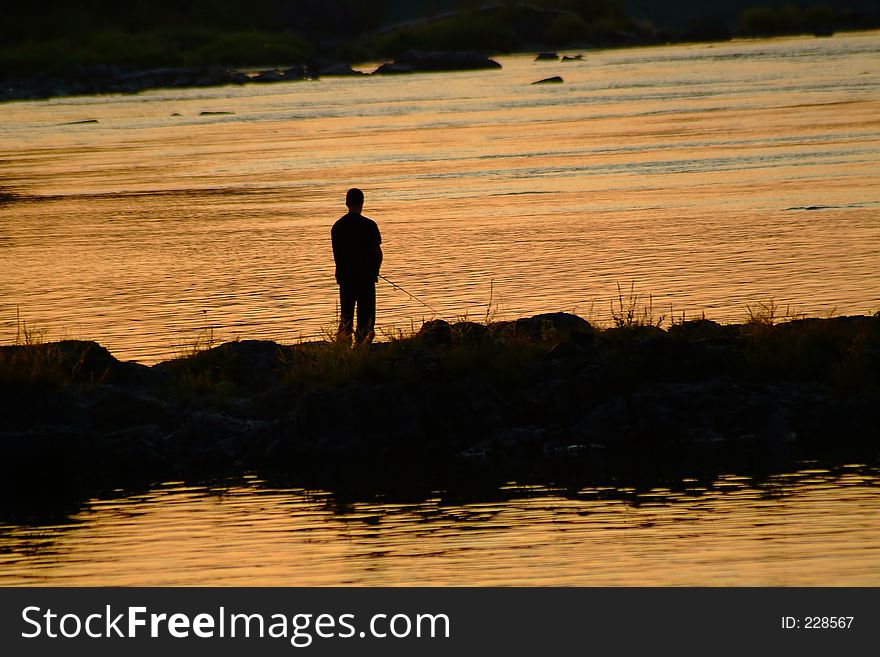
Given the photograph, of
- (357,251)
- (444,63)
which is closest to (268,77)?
(444,63)

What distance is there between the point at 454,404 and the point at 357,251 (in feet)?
7.56

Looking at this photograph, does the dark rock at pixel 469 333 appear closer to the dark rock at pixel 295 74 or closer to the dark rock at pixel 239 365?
the dark rock at pixel 239 365

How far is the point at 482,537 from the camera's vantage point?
12.5m

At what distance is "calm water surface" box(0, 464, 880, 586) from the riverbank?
1162 millimetres

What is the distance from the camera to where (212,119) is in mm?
68688

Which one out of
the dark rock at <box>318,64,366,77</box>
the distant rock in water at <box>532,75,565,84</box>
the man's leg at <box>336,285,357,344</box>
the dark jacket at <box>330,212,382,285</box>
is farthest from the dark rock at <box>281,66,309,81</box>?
the dark jacket at <box>330,212,382,285</box>

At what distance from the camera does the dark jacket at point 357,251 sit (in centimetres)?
1714

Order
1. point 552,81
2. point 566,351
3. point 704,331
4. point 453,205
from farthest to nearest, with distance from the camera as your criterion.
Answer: point 552,81 < point 453,205 < point 704,331 < point 566,351

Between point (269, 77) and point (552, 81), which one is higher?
point (269, 77)

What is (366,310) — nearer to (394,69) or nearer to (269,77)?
(269,77)

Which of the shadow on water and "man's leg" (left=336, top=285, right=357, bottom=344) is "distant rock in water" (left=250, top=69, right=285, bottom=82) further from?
the shadow on water

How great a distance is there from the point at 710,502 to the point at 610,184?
26262 millimetres

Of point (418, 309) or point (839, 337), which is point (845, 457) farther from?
point (418, 309)

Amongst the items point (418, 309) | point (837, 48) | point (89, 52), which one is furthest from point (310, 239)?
point (89, 52)
